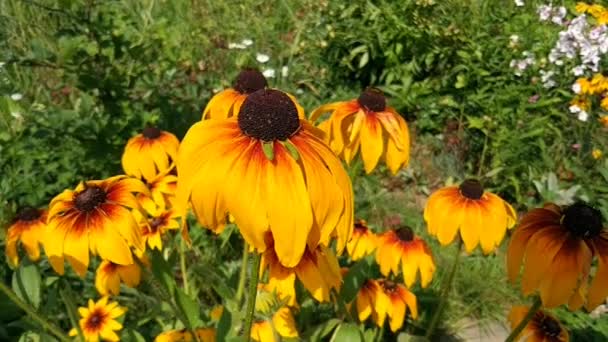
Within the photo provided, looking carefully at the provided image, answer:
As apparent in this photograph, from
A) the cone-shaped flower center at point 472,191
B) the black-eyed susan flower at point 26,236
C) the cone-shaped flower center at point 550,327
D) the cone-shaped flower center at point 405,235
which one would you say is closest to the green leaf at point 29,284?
the black-eyed susan flower at point 26,236

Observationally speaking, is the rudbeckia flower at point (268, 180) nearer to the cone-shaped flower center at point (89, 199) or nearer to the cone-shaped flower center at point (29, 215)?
the cone-shaped flower center at point (89, 199)

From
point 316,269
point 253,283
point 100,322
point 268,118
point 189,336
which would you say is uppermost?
point 268,118

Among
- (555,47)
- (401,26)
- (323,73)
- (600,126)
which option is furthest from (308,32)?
(600,126)

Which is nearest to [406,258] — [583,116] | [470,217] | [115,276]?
[470,217]

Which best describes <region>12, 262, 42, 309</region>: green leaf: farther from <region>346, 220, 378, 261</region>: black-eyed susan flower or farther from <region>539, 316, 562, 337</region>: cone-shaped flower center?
<region>539, 316, 562, 337</region>: cone-shaped flower center

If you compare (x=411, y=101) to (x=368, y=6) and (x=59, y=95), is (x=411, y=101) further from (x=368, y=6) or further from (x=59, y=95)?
(x=59, y=95)

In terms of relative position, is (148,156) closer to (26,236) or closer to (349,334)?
(26,236)
